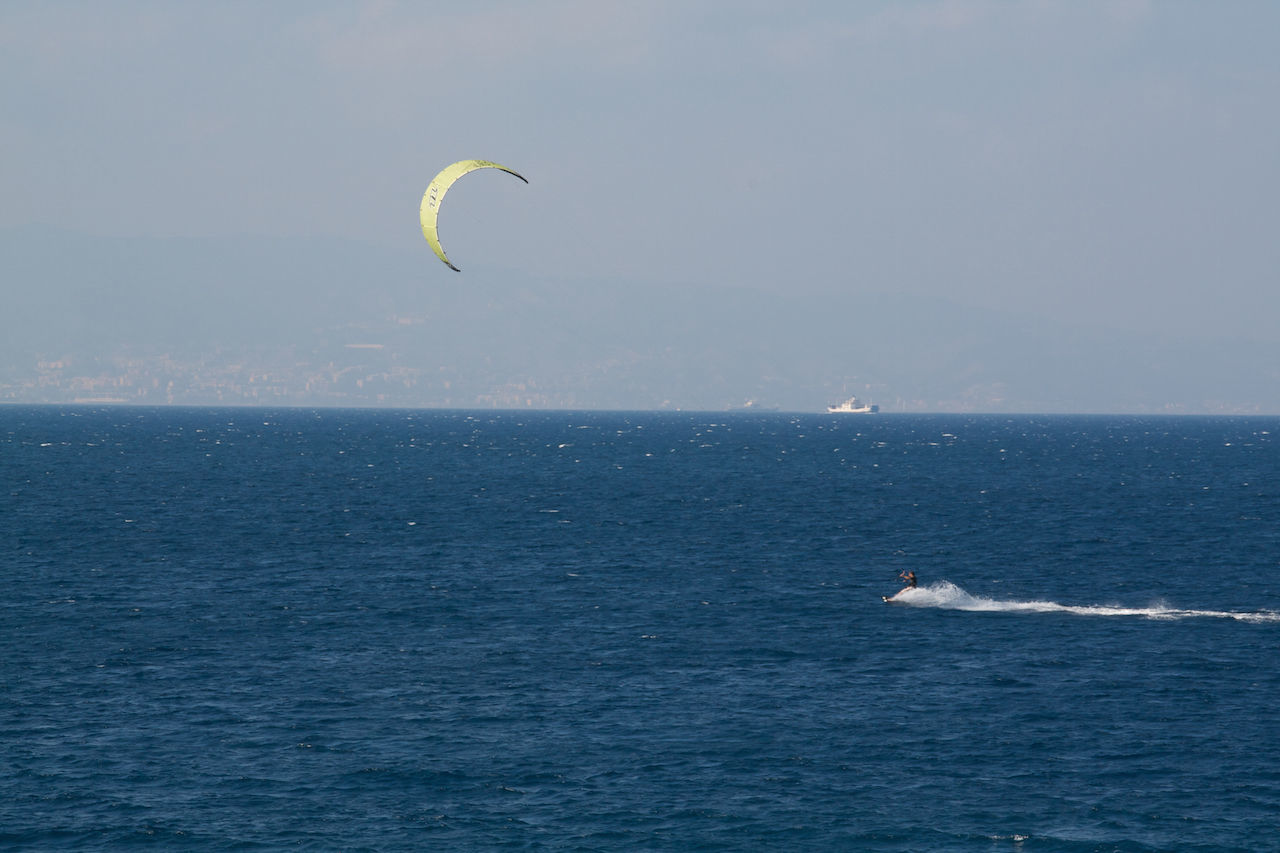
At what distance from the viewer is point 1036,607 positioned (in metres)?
80.4

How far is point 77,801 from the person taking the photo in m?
44.7

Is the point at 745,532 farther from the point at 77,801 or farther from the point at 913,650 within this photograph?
the point at 77,801

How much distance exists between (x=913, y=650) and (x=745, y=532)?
53.6 m

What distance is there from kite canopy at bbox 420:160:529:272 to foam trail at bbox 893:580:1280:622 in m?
41.6

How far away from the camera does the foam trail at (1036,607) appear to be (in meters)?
77.1

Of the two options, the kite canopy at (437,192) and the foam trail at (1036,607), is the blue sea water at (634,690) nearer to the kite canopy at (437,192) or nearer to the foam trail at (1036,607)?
the foam trail at (1036,607)

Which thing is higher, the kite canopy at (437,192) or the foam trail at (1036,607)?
the kite canopy at (437,192)

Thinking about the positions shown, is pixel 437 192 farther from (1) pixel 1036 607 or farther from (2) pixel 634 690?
(1) pixel 1036 607

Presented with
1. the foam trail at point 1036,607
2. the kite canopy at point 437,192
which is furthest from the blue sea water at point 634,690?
the kite canopy at point 437,192

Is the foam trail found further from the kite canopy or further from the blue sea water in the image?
the kite canopy

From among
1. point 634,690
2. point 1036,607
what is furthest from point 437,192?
point 1036,607

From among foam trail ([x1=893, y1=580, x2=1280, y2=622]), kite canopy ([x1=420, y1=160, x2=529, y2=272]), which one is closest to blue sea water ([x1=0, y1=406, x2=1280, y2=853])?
foam trail ([x1=893, y1=580, x2=1280, y2=622])

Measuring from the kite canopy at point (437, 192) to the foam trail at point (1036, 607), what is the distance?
137ft

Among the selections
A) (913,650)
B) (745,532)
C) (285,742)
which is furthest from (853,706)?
(745,532)
